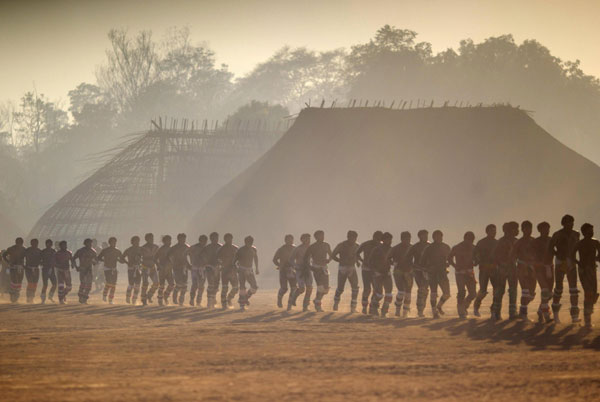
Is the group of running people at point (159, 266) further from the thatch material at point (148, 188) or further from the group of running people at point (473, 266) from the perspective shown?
the thatch material at point (148, 188)

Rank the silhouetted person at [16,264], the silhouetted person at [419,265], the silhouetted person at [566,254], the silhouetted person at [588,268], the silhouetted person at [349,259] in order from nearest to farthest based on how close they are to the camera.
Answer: the silhouetted person at [588,268] < the silhouetted person at [566,254] < the silhouetted person at [419,265] < the silhouetted person at [349,259] < the silhouetted person at [16,264]

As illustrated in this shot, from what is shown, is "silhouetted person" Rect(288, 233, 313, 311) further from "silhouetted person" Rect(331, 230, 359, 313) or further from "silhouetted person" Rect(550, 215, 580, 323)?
"silhouetted person" Rect(550, 215, 580, 323)

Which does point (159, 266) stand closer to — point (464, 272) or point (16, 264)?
point (16, 264)

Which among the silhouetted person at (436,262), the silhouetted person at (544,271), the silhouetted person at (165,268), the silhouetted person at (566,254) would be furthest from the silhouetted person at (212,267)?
the silhouetted person at (566,254)

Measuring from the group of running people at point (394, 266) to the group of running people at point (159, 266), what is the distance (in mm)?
27

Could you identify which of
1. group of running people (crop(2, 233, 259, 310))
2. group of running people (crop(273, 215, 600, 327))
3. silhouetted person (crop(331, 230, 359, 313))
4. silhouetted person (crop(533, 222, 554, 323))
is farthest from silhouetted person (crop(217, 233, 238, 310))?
silhouetted person (crop(533, 222, 554, 323))

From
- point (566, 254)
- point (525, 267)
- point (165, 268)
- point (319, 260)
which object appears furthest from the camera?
point (165, 268)

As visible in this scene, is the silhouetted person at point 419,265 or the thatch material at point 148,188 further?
the thatch material at point 148,188

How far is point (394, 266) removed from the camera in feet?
72.0

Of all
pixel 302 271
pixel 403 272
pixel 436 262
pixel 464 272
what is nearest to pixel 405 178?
pixel 302 271

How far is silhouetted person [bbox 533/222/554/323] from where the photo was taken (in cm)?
1908

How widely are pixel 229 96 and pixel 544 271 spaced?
108164 mm

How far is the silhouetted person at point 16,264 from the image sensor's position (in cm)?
2836

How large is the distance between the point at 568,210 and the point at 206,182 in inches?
774
